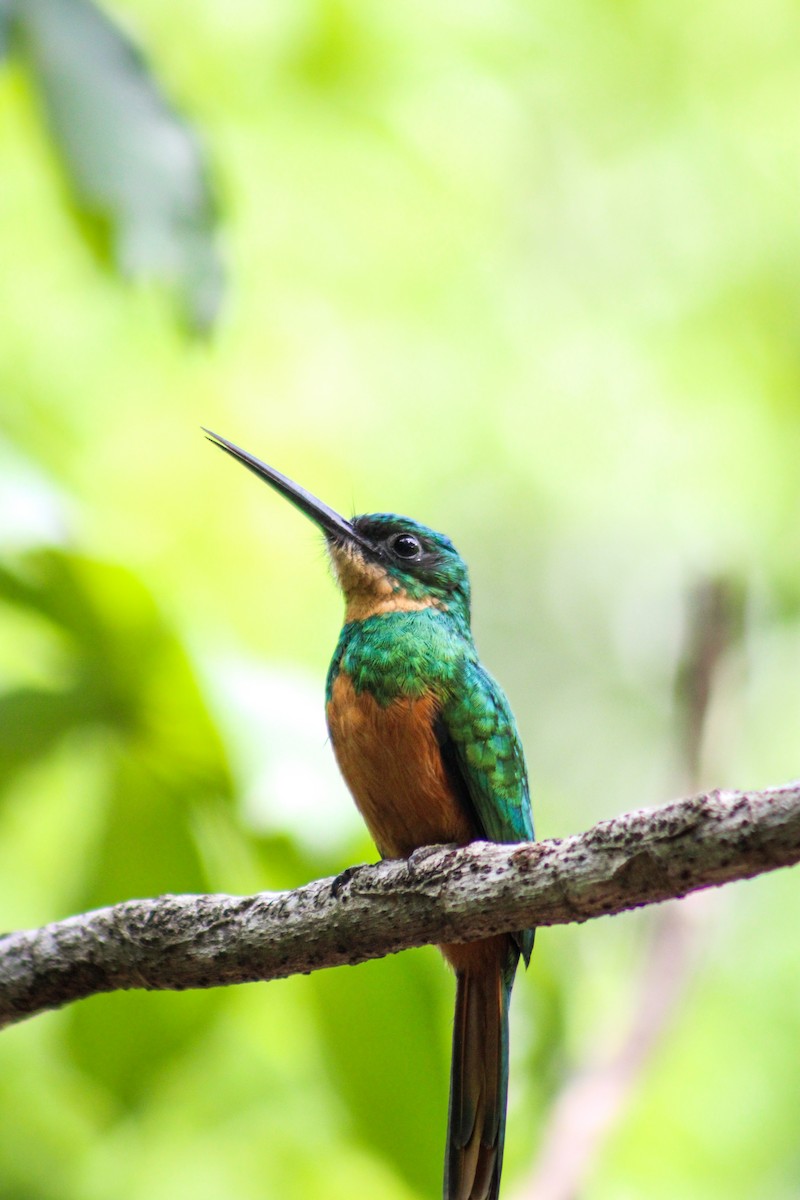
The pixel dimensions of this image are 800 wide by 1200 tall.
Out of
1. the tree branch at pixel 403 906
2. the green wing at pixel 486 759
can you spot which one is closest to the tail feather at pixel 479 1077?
the green wing at pixel 486 759

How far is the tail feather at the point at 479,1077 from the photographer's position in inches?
87.6

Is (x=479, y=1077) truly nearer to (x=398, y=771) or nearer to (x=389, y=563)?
(x=398, y=771)

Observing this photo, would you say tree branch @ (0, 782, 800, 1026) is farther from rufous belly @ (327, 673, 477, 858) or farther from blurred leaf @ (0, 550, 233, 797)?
rufous belly @ (327, 673, 477, 858)

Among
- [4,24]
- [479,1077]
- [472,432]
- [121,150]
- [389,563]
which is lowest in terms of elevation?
[479,1077]

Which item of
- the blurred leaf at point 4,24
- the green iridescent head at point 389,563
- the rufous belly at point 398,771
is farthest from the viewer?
the green iridescent head at point 389,563

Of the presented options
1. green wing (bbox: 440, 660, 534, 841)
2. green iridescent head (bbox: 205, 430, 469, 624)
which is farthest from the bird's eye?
green wing (bbox: 440, 660, 534, 841)

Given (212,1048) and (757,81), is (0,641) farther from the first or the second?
(757,81)

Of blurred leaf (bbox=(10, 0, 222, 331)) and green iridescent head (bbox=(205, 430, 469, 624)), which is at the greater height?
green iridescent head (bbox=(205, 430, 469, 624))

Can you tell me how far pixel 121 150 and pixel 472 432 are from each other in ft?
10.7

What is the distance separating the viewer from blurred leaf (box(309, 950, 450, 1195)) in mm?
1792

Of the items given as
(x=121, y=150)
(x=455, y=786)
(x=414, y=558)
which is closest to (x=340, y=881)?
(x=455, y=786)

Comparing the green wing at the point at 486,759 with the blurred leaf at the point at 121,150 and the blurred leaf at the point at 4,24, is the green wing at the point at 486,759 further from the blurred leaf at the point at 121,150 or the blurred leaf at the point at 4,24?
the blurred leaf at the point at 4,24

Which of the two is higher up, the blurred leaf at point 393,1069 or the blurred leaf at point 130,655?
the blurred leaf at point 130,655

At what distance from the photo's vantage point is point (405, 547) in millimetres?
3041
